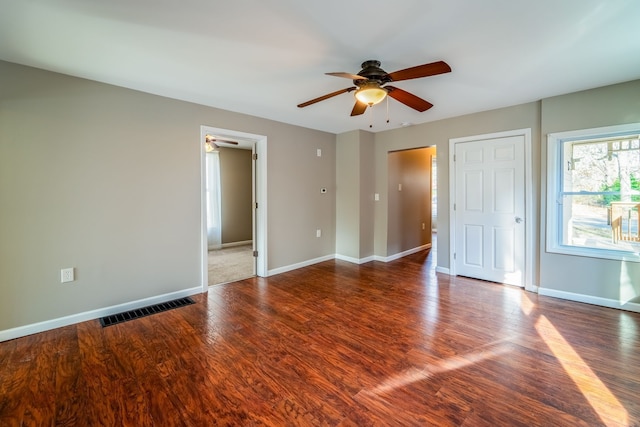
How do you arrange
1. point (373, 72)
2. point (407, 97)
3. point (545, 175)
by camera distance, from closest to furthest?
point (373, 72), point (407, 97), point (545, 175)

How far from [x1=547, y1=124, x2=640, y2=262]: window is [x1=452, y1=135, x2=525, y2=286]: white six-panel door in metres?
0.35

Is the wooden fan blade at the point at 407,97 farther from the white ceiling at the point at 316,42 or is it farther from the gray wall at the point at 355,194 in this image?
the gray wall at the point at 355,194

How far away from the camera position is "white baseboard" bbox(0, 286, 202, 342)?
2457mm

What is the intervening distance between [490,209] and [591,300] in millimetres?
1464

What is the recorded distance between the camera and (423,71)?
207 cm

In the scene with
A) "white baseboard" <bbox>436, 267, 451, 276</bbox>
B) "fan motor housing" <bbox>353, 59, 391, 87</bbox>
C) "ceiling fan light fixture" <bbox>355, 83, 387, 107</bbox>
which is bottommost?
"white baseboard" <bbox>436, 267, 451, 276</bbox>

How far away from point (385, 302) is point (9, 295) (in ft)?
11.8

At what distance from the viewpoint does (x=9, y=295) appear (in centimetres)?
243

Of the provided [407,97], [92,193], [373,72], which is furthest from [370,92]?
[92,193]

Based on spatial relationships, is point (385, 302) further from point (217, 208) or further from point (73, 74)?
point (217, 208)

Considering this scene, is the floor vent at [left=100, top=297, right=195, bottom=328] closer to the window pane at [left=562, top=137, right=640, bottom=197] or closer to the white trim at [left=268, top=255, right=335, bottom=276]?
the white trim at [left=268, top=255, right=335, bottom=276]

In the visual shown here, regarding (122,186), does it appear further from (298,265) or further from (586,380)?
(586,380)

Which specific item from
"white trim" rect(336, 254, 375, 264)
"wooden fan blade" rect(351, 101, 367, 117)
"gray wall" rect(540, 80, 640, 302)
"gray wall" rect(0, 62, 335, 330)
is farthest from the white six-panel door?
"gray wall" rect(0, 62, 335, 330)

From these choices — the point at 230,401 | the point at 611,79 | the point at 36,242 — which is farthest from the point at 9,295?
the point at 611,79
